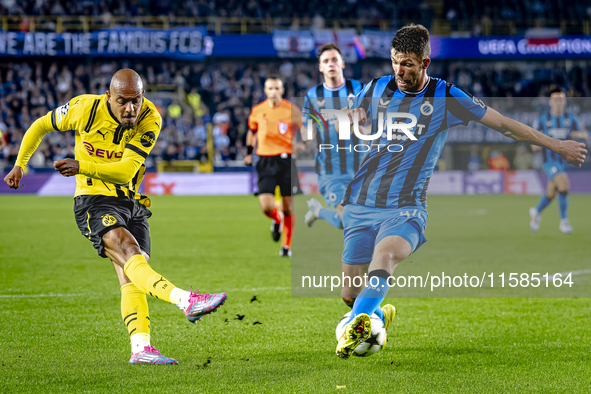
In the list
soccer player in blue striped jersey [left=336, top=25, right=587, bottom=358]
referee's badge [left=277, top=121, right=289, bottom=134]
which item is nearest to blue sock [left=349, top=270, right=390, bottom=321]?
soccer player in blue striped jersey [left=336, top=25, right=587, bottom=358]

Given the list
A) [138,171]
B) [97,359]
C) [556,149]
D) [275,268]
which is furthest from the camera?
[275,268]

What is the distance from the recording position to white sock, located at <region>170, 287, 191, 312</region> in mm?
3681

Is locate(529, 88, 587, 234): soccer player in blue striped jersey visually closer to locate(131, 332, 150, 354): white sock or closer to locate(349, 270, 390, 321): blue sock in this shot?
locate(349, 270, 390, 321): blue sock

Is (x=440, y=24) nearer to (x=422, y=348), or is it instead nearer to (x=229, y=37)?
(x=229, y=37)

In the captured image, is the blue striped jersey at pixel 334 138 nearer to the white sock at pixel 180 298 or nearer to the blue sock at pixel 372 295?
the blue sock at pixel 372 295

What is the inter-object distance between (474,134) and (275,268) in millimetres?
18586

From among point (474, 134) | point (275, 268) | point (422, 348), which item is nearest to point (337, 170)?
point (275, 268)

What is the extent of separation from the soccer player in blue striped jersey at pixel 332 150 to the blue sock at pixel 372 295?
260 cm

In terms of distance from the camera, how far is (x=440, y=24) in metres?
27.9

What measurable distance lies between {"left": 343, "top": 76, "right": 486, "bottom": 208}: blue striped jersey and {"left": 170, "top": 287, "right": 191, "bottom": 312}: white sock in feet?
3.80

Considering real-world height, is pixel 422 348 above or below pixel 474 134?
below

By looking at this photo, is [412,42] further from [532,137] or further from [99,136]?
[99,136]

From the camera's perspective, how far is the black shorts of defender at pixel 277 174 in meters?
9.27

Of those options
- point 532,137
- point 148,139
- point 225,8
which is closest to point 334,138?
point 148,139
